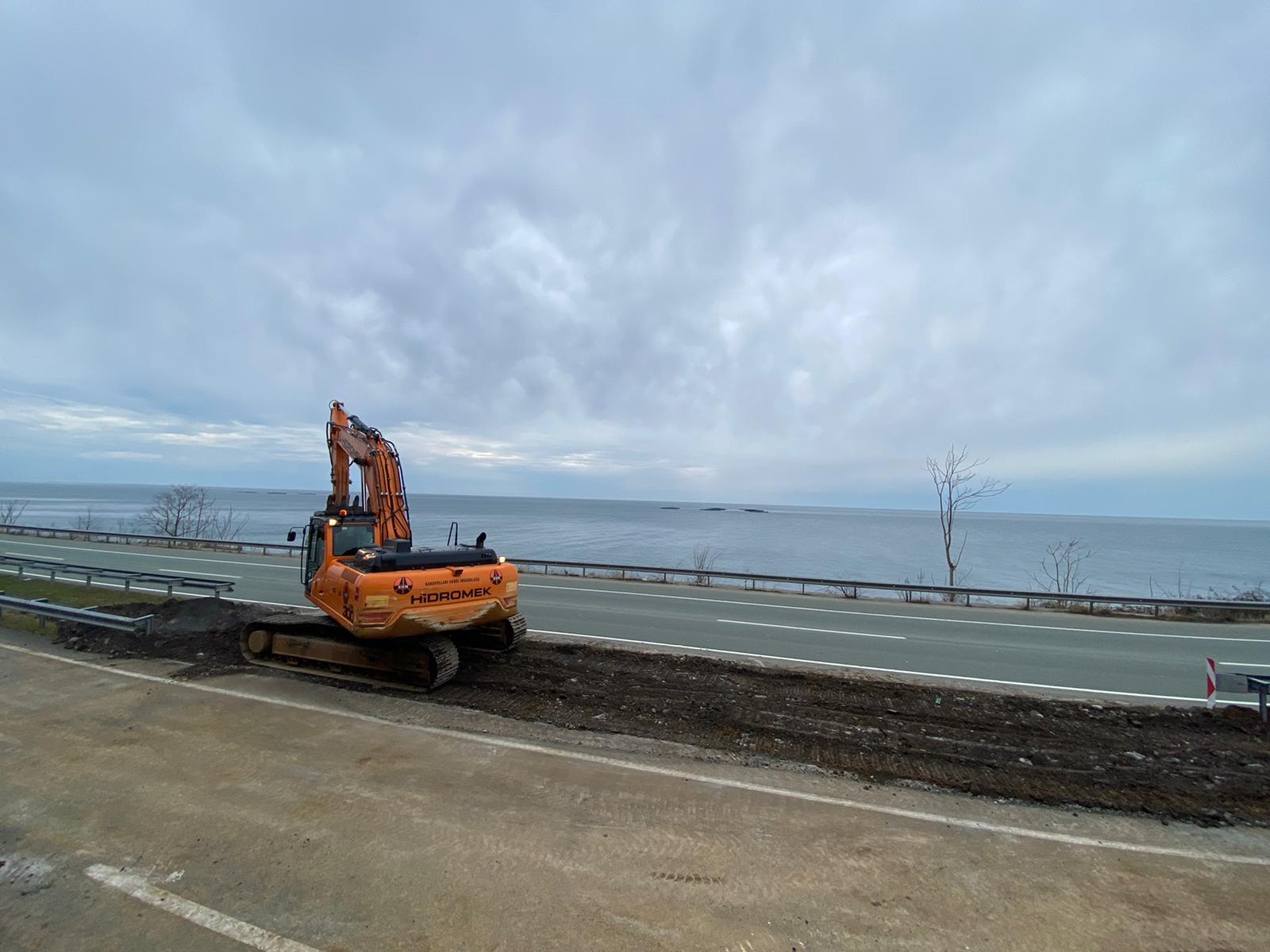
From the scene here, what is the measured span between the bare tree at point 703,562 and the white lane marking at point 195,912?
1736cm

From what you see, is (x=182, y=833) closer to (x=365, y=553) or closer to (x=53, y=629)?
(x=365, y=553)

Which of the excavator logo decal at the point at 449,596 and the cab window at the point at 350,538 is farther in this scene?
the cab window at the point at 350,538

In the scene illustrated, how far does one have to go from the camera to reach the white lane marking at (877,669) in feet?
28.7

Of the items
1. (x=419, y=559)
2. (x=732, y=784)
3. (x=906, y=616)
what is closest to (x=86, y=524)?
(x=419, y=559)

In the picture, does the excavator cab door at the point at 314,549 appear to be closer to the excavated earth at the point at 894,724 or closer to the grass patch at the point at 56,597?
the excavated earth at the point at 894,724

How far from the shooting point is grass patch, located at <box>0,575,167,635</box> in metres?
11.4

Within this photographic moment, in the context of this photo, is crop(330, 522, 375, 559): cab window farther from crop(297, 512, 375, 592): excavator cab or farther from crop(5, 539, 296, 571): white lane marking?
crop(5, 539, 296, 571): white lane marking

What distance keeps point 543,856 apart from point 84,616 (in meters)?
10.0

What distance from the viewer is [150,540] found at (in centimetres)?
3145

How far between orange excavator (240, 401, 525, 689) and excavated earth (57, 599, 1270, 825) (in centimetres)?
45

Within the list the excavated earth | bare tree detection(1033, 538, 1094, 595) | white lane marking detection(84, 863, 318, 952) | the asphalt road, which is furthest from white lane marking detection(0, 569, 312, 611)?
bare tree detection(1033, 538, 1094, 595)

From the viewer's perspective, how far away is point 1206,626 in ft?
48.1

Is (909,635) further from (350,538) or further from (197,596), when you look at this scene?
(197,596)

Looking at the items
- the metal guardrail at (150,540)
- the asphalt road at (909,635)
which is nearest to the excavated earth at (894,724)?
the asphalt road at (909,635)
